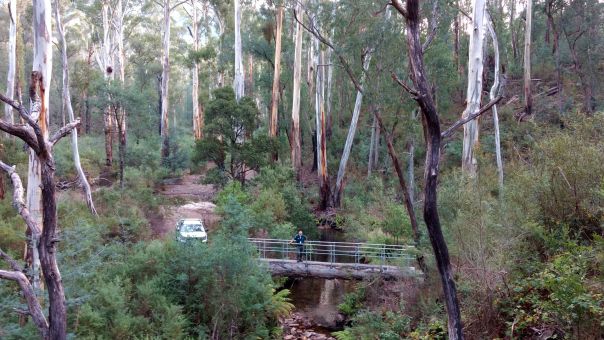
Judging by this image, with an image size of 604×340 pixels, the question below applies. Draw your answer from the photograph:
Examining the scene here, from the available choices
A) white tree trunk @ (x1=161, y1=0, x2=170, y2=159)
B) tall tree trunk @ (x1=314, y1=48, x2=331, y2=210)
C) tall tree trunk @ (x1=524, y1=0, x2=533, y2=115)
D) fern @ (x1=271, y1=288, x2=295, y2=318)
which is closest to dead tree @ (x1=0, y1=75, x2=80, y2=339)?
fern @ (x1=271, y1=288, x2=295, y2=318)

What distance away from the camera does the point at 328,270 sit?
49.5ft

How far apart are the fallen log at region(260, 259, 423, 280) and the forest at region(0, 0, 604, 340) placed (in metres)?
0.17

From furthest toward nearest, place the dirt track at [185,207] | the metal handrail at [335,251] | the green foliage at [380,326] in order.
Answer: the dirt track at [185,207] < the metal handrail at [335,251] < the green foliage at [380,326]

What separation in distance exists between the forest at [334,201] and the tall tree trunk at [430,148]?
0.08ft

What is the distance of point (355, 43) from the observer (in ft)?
49.6

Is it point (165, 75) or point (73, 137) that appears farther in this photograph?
point (165, 75)

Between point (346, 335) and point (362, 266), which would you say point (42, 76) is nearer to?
point (346, 335)

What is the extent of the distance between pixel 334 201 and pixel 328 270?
1153 centimetres

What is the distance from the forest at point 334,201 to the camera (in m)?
7.13

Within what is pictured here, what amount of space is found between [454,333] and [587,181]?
4580 mm

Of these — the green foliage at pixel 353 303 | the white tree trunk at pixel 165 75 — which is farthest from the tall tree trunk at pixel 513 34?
the green foliage at pixel 353 303

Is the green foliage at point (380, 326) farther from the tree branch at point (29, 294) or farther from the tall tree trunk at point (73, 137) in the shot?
the tree branch at point (29, 294)

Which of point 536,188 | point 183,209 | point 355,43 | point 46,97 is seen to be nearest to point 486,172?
point 536,188

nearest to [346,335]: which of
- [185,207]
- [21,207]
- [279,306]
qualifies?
[279,306]
